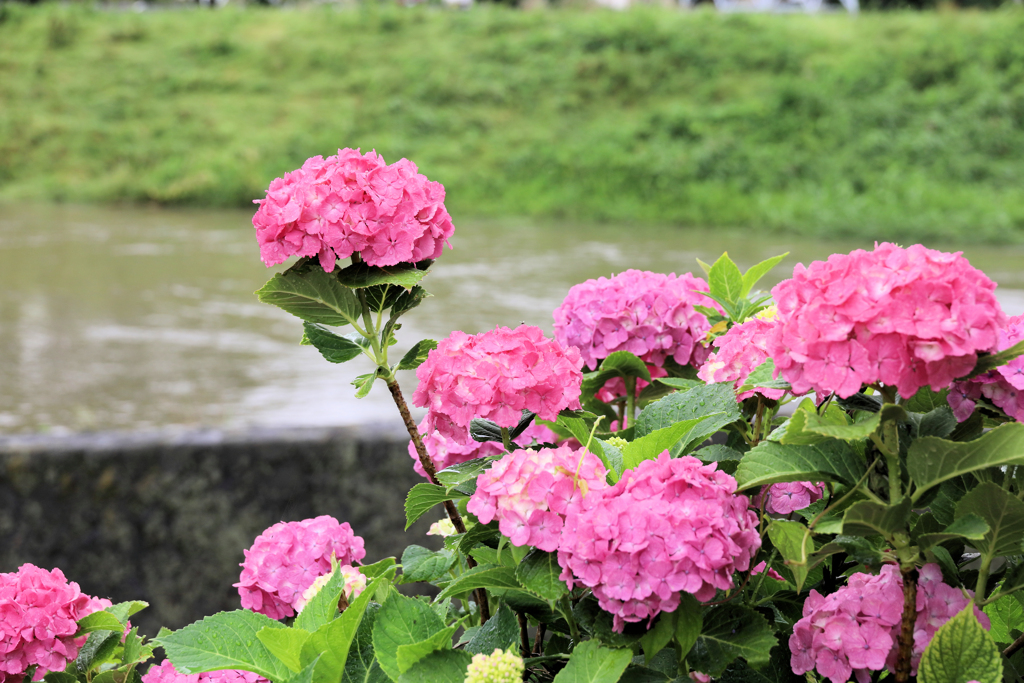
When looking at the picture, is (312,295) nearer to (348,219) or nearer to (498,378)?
(348,219)

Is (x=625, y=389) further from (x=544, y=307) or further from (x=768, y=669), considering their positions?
(x=544, y=307)

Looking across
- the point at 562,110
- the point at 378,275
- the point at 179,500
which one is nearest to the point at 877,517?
the point at 378,275

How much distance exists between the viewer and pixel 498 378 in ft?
2.12

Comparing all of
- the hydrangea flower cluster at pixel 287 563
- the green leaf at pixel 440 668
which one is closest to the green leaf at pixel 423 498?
the green leaf at pixel 440 668

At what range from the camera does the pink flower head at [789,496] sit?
0.66 meters

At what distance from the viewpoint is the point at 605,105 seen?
1129cm

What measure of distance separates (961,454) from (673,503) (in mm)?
165

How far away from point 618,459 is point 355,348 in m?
0.25

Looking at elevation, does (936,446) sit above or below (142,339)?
above

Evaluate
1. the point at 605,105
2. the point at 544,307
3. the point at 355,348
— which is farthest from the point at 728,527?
the point at 605,105

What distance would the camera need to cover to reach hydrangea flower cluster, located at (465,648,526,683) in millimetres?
565

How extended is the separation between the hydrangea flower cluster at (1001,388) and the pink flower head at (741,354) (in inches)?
5.9

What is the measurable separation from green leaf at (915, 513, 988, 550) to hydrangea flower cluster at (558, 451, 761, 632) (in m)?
0.10

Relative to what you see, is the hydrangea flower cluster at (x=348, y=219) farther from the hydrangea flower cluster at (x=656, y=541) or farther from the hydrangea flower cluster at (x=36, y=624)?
the hydrangea flower cluster at (x=36, y=624)
